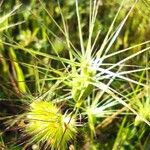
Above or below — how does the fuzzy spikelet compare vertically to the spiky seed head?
below

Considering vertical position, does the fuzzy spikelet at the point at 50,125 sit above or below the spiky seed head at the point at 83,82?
below

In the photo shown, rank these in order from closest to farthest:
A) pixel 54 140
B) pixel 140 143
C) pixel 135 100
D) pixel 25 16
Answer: pixel 54 140
pixel 135 100
pixel 140 143
pixel 25 16

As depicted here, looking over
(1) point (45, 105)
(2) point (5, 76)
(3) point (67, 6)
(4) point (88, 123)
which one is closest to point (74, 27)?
(3) point (67, 6)

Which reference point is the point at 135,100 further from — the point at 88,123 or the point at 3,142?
the point at 3,142

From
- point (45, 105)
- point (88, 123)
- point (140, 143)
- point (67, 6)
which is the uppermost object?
point (67, 6)
